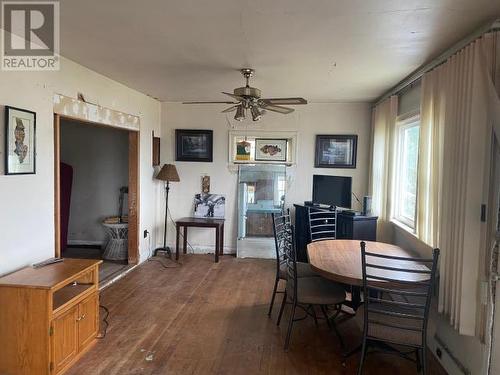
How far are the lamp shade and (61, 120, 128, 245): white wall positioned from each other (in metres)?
0.70

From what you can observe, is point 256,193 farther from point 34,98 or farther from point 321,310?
point 34,98

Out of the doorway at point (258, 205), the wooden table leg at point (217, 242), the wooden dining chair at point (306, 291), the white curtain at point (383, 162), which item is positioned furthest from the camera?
the doorway at point (258, 205)

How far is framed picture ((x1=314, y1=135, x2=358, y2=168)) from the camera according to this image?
550 centimetres

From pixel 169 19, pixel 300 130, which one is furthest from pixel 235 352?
pixel 300 130

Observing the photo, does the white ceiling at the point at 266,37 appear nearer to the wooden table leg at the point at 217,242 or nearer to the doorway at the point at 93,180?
the doorway at the point at 93,180

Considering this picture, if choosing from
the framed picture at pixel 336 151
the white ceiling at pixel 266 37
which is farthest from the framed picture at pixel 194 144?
the framed picture at pixel 336 151

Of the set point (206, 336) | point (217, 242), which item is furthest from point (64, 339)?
point (217, 242)

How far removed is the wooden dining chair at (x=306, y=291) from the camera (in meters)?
2.91

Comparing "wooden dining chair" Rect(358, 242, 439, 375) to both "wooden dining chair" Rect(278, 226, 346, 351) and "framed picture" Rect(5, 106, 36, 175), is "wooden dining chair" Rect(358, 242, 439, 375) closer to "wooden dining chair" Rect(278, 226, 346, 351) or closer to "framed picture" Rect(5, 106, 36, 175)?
"wooden dining chair" Rect(278, 226, 346, 351)

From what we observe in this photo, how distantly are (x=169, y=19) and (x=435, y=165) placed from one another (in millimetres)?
2271

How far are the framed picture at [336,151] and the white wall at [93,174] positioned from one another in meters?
3.00

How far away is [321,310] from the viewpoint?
3682 mm

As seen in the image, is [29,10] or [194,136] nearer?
[29,10]

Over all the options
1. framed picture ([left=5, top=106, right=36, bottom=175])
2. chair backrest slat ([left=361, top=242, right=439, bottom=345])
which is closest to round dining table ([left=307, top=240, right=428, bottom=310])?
chair backrest slat ([left=361, top=242, right=439, bottom=345])
